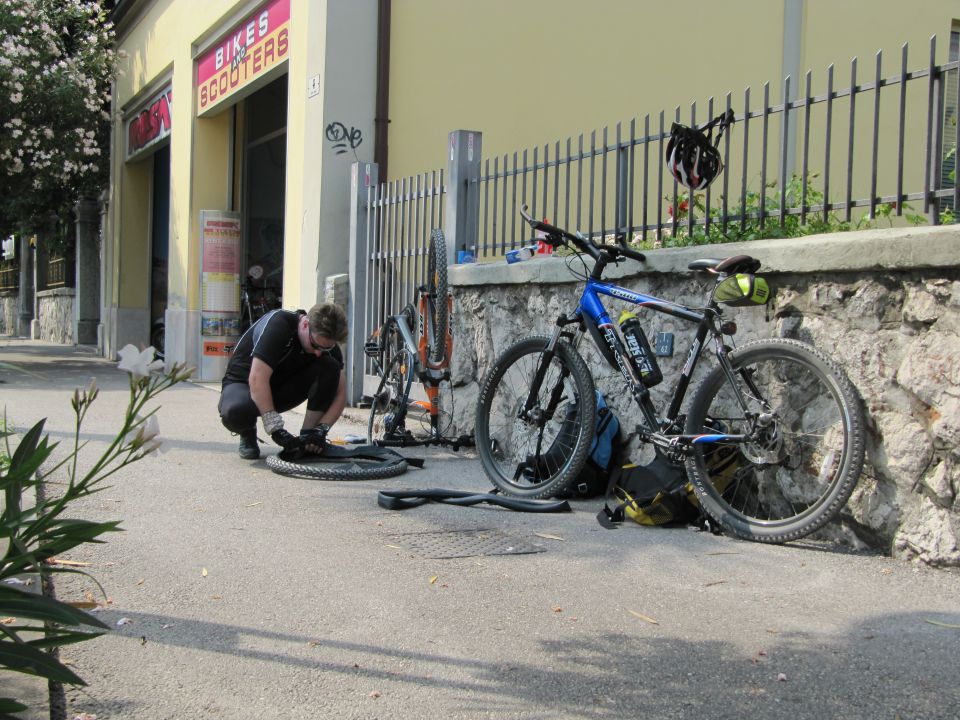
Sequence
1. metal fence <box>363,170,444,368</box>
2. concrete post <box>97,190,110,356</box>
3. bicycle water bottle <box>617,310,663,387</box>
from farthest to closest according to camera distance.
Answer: concrete post <box>97,190,110,356</box>
metal fence <box>363,170,444,368</box>
bicycle water bottle <box>617,310,663,387</box>

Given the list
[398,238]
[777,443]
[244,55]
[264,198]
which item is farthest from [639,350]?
[264,198]

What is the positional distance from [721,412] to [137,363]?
3.20 meters

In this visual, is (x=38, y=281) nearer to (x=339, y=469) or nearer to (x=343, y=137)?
(x=343, y=137)

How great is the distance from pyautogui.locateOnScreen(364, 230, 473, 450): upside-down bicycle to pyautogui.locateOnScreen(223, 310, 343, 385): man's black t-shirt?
0.63 meters

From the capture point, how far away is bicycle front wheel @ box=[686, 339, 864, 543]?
3996 mm

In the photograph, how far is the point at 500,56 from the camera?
9648mm

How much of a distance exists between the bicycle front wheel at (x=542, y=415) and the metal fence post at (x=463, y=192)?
68.2 inches

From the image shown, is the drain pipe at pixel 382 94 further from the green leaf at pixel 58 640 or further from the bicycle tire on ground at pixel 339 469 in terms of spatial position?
the green leaf at pixel 58 640

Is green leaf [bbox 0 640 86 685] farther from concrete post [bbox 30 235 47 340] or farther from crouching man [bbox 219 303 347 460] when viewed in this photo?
concrete post [bbox 30 235 47 340]

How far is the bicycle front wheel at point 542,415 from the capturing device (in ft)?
16.4

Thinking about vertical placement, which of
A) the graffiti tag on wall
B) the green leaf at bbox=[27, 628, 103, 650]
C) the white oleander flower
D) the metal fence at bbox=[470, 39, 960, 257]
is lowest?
the green leaf at bbox=[27, 628, 103, 650]

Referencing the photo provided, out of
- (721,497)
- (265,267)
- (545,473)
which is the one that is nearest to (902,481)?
(721,497)

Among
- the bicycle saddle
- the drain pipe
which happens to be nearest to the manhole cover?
the bicycle saddle

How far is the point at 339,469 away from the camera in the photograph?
5672mm
